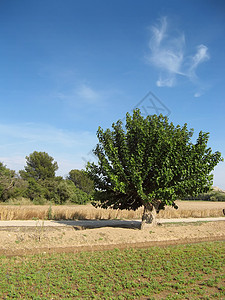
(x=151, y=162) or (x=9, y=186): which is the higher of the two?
(x=151, y=162)

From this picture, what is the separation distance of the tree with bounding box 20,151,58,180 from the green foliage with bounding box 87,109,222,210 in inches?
1517

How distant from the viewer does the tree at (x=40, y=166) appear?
170ft

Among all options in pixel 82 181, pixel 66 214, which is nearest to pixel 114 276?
pixel 66 214

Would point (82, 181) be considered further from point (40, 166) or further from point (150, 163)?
point (150, 163)

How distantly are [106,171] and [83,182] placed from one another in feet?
170

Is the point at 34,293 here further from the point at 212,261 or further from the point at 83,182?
the point at 83,182

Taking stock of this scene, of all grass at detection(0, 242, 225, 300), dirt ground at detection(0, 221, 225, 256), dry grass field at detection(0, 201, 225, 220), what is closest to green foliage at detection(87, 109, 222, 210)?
dirt ground at detection(0, 221, 225, 256)

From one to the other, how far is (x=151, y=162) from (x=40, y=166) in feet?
139

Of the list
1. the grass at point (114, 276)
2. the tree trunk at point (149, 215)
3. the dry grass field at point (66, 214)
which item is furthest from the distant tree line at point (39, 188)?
the grass at point (114, 276)

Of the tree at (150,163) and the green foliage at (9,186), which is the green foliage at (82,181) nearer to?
the green foliage at (9,186)

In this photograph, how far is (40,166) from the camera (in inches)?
2066

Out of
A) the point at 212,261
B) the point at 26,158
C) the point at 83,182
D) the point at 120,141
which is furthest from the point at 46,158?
the point at 212,261

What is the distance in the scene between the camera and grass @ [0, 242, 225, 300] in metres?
5.96

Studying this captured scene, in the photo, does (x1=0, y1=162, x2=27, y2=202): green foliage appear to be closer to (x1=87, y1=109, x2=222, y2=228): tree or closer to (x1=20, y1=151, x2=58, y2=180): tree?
(x1=20, y1=151, x2=58, y2=180): tree
